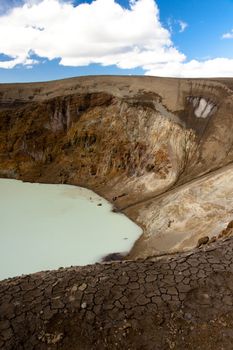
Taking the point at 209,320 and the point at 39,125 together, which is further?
the point at 39,125

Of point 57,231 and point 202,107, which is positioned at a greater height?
point 202,107

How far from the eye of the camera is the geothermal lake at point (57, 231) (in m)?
14.7

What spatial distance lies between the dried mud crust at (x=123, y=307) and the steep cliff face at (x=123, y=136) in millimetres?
9393

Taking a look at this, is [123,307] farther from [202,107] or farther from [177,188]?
[202,107]

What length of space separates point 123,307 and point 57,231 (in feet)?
38.8

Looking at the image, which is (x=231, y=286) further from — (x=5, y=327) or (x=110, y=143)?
(x=110, y=143)

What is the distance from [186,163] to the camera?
22844 millimetres

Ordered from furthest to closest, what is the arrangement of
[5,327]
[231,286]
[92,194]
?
[92,194]
[231,286]
[5,327]

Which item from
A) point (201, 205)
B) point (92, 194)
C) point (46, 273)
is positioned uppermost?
point (46, 273)

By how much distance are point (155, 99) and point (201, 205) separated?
1353cm

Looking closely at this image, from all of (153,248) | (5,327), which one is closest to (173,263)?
(5,327)

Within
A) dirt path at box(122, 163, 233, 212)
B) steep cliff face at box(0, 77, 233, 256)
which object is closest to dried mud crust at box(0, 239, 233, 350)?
steep cliff face at box(0, 77, 233, 256)

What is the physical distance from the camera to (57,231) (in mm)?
17906

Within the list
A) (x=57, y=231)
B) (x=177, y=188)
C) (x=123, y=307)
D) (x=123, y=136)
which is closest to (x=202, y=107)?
(x=123, y=136)
